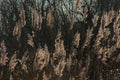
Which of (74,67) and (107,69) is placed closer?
(74,67)

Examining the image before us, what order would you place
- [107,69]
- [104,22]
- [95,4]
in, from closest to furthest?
[104,22]
[107,69]
[95,4]

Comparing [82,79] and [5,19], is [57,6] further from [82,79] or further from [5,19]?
[82,79]

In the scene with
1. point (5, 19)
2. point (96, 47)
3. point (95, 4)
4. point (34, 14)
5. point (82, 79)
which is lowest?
point (82, 79)

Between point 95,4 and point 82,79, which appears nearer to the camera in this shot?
point 82,79

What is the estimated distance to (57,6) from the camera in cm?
1091

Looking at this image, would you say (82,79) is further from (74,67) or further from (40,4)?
(40,4)

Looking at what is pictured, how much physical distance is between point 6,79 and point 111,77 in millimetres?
1676

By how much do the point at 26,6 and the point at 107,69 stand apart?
582cm

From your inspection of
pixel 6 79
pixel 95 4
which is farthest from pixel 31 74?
pixel 95 4

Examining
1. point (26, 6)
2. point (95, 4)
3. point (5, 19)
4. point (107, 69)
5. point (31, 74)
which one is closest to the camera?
point (31, 74)

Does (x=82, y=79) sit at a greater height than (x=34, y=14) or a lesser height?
lesser

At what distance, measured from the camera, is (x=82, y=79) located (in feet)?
18.8

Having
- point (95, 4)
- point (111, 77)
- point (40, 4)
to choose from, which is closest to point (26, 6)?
point (40, 4)

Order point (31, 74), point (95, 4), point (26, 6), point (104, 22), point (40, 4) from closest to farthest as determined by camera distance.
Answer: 1. point (31, 74)
2. point (104, 22)
3. point (95, 4)
4. point (40, 4)
5. point (26, 6)
